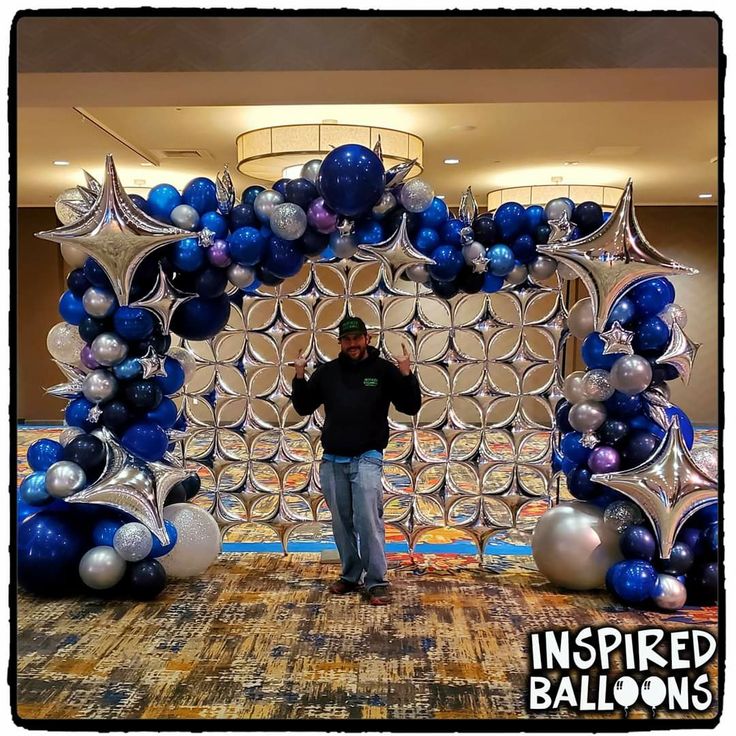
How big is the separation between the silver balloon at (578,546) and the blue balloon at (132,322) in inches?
88.1

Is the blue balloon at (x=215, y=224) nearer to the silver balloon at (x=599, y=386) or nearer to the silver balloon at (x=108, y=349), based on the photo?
the silver balloon at (x=108, y=349)

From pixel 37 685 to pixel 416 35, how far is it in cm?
343

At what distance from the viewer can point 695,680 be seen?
10.2 feet

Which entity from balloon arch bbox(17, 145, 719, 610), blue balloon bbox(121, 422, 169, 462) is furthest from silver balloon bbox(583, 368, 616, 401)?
blue balloon bbox(121, 422, 169, 462)

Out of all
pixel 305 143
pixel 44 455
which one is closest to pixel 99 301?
pixel 44 455

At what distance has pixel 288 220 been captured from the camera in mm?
4109

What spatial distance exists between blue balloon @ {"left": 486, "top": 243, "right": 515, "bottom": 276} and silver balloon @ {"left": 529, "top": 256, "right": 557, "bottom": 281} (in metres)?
0.12

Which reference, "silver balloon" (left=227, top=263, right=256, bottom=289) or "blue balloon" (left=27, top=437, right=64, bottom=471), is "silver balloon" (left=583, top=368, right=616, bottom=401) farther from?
"blue balloon" (left=27, top=437, right=64, bottom=471)

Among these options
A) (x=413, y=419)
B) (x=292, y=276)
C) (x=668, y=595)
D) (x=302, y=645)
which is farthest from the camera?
(x=413, y=419)

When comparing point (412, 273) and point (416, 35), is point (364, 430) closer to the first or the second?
point (412, 273)

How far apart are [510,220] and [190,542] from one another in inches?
91.3

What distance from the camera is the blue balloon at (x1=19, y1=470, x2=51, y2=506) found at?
4.32 metres

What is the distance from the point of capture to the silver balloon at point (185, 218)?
422cm

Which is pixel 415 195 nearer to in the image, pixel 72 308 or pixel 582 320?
pixel 582 320
